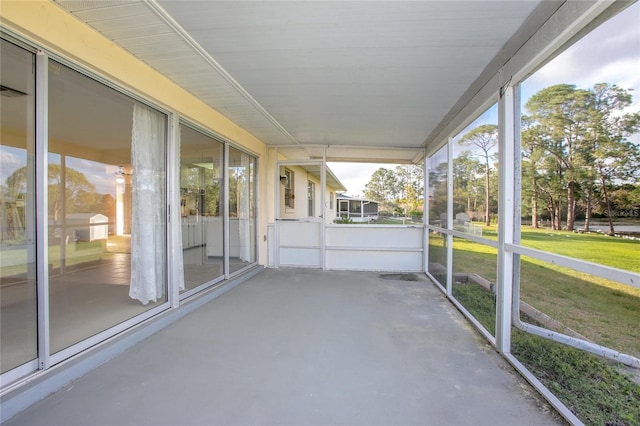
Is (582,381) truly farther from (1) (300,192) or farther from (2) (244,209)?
(1) (300,192)

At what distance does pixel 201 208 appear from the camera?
4176 millimetres

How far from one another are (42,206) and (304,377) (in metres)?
2.26

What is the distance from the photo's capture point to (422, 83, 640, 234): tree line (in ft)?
4.87

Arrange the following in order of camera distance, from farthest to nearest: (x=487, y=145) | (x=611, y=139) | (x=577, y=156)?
(x=487, y=145) → (x=577, y=156) → (x=611, y=139)

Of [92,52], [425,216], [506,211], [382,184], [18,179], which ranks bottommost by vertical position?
[425,216]

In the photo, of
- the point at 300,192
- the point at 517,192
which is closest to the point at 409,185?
the point at 300,192

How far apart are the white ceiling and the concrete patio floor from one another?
2632 mm

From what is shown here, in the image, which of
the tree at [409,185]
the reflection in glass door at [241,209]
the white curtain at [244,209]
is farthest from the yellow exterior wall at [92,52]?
the tree at [409,185]

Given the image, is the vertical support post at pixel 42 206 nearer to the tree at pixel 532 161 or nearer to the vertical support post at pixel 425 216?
the tree at pixel 532 161

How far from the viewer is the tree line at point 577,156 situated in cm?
148

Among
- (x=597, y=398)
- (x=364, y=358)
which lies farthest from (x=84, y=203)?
(x=597, y=398)

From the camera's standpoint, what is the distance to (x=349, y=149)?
6.25 m

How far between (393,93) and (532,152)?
5.24 feet

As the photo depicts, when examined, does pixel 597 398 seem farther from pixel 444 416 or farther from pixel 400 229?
pixel 400 229
